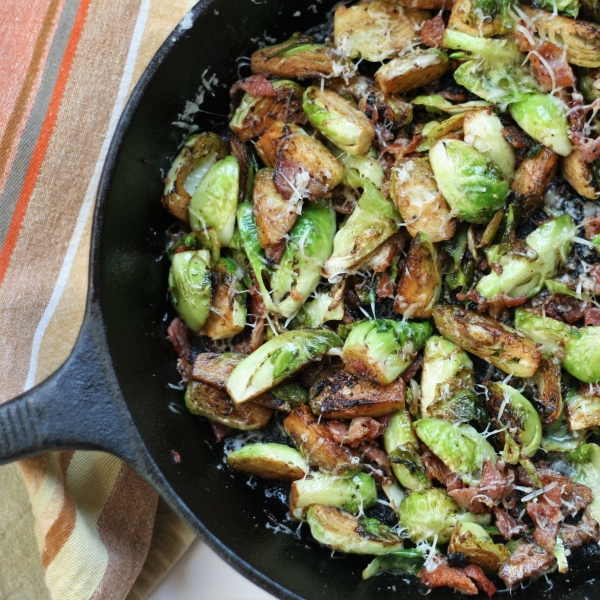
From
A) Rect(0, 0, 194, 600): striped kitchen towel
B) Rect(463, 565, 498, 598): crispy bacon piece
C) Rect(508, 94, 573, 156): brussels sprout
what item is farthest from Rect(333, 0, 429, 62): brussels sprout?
Rect(463, 565, 498, 598): crispy bacon piece

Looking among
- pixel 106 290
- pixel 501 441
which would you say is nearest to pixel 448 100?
pixel 501 441

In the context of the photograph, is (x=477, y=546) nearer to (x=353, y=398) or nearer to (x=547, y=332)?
(x=353, y=398)

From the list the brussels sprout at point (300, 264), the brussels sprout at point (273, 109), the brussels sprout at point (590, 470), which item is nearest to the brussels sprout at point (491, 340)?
the brussels sprout at point (590, 470)

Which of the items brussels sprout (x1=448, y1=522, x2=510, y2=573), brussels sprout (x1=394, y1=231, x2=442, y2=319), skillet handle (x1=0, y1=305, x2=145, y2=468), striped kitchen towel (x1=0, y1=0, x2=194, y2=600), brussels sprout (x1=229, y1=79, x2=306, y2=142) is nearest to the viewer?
skillet handle (x1=0, y1=305, x2=145, y2=468)

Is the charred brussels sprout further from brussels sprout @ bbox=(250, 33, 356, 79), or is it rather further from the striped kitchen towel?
brussels sprout @ bbox=(250, 33, 356, 79)

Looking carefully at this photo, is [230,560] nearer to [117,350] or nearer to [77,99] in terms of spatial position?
[117,350]

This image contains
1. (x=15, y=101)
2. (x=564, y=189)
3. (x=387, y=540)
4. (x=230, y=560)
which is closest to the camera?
(x=230, y=560)

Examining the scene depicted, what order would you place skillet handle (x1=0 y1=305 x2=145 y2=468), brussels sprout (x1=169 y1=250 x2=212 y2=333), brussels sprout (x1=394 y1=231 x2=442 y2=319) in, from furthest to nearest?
brussels sprout (x1=169 y1=250 x2=212 y2=333)
brussels sprout (x1=394 y1=231 x2=442 y2=319)
skillet handle (x1=0 y1=305 x2=145 y2=468)

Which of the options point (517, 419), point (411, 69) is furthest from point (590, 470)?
point (411, 69)

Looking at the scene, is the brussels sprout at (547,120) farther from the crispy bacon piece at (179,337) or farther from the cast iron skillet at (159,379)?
the crispy bacon piece at (179,337)
